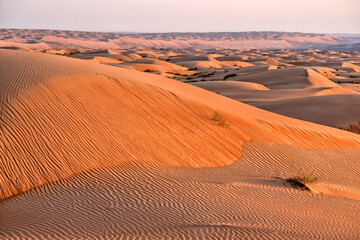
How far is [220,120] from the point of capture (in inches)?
487

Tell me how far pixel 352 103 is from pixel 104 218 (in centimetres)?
1695

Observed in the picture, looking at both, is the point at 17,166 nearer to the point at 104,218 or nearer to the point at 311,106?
the point at 104,218

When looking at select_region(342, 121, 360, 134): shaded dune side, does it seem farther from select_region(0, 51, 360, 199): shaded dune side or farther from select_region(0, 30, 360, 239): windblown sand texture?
select_region(0, 51, 360, 199): shaded dune side

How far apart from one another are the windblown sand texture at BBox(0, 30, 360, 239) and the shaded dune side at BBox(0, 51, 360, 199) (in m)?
0.03

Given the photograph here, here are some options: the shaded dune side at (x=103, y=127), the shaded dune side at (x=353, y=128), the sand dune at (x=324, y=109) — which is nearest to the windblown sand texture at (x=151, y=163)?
the shaded dune side at (x=103, y=127)

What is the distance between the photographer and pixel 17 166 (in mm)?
8289

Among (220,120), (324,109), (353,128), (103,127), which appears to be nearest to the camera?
(103,127)

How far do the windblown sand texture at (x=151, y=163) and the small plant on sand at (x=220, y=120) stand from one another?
37mm

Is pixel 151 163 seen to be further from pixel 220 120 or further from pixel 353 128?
pixel 353 128

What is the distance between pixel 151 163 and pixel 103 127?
163 centimetres

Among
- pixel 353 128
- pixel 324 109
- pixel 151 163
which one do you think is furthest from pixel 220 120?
pixel 324 109

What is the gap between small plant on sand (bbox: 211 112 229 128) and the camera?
12219mm

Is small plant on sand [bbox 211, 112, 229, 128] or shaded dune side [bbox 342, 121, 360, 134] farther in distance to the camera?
shaded dune side [bbox 342, 121, 360, 134]

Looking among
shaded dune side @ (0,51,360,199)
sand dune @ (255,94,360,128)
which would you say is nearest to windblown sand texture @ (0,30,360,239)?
shaded dune side @ (0,51,360,199)
